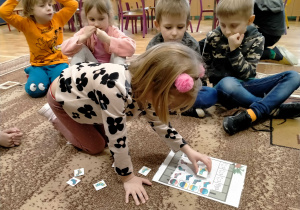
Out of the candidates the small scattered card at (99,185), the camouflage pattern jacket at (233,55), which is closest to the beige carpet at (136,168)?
the small scattered card at (99,185)

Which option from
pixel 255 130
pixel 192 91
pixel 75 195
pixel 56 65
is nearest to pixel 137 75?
pixel 192 91

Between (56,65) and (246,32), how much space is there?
1.32 meters

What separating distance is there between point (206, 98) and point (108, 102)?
726mm

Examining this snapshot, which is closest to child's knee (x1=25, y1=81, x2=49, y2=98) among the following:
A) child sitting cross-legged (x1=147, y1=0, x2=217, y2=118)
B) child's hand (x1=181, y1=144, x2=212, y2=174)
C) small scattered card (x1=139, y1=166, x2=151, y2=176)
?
child sitting cross-legged (x1=147, y1=0, x2=217, y2=118)

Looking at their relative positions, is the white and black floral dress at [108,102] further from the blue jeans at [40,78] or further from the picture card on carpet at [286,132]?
the blue jeans at [40,78]

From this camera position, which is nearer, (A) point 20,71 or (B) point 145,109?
(B) point 145,109

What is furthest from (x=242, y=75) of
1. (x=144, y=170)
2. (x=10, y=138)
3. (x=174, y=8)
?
(x=10, y=138)

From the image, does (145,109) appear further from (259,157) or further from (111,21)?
(111,21)

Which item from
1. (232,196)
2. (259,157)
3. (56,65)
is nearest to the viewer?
(232,196)

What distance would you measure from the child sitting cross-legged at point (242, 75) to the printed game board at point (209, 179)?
268 millimetres

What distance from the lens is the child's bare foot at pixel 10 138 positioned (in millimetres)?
1096

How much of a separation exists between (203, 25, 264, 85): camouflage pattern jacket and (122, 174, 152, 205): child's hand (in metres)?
0.80

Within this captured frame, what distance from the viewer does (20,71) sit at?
2115mm

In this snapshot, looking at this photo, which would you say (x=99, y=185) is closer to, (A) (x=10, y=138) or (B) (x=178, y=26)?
(A) (x=10, y=138)
